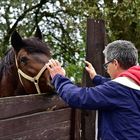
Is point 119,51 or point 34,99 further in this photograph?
point 34,99

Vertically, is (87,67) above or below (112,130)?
above

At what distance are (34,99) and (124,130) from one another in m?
0.94

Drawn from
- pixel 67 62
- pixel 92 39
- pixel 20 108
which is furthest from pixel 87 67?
pixel 67 62

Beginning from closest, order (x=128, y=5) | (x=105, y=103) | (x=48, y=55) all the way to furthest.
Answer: (x=105, y=103) → (x=48, y=55) → (x=128, y=5)

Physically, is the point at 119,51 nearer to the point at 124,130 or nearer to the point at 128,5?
the point at 124,130

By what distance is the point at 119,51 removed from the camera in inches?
123

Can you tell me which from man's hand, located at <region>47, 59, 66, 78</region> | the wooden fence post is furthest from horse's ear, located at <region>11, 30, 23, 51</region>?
man's hand, located at <region>47, 59, 66, 78</region>

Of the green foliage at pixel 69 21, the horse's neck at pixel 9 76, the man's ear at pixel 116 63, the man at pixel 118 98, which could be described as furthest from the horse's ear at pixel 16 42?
the green foliage at pixel 69 21

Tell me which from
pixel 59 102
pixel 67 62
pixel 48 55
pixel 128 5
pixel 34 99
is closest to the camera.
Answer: pixel 34 99

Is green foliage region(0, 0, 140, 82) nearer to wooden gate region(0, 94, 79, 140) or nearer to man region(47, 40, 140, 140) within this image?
wooden gate region(0, 94, 79, 140)

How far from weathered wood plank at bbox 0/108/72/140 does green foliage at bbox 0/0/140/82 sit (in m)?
7.35

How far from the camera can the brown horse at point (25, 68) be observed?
4188 millimetres

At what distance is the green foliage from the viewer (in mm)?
12062

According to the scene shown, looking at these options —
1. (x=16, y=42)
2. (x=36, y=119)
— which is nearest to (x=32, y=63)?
(x=16, y=42)
